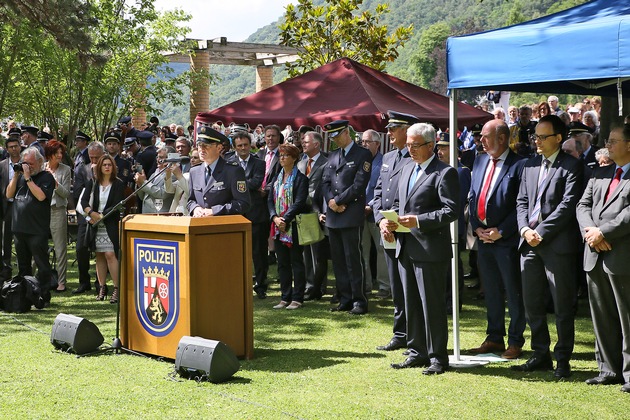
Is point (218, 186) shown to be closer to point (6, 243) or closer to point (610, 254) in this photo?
point (610, 254)

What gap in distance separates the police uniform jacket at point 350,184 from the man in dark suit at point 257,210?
1517 millimetres

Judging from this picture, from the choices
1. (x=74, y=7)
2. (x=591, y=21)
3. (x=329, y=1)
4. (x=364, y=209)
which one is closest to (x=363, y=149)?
(x=364, y=209)

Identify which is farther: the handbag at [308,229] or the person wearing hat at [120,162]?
the person wearing hat at [120,162]

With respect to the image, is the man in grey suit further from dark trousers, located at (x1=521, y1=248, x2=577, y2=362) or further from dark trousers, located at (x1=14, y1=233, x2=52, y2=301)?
dark trousers, located at (x1=14, y1=233, x2=52, y2=301)

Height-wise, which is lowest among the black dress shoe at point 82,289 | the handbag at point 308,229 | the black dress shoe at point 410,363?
the black dress shoe at point 410,363

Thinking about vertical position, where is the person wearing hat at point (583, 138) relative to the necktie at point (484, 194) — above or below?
above

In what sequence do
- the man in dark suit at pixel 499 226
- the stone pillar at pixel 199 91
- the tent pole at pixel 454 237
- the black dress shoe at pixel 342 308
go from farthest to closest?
the stone pillar at pixel 199 91, the black dress shoe at pixel 342 308, the man in dark suit at pixel 499 226, the tent pole at pixel 454 237

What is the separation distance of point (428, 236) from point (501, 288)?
4.38 ft

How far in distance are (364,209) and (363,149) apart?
0.68 metres

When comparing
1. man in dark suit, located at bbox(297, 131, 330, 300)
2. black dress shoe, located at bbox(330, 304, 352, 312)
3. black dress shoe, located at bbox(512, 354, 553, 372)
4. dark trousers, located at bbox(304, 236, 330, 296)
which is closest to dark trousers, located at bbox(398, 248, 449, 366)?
black dress shoe, located at bbox(512, 354, 553, 372)

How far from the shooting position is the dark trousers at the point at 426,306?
6.96 m

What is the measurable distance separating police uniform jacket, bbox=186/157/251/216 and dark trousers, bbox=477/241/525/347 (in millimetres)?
2410

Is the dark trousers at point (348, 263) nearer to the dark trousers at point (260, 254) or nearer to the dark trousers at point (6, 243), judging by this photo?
the dark trousers at point (260, 254)

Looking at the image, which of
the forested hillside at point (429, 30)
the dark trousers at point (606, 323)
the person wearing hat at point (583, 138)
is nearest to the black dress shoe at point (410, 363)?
the dark trousers at point (606, 323)
